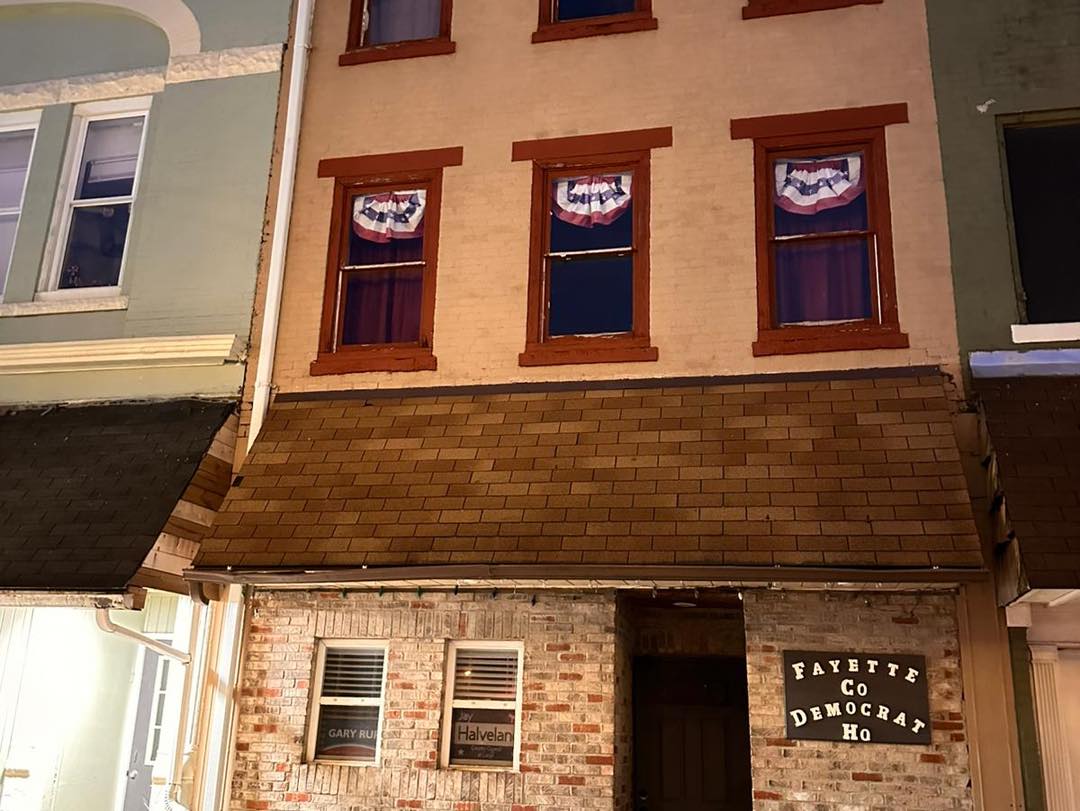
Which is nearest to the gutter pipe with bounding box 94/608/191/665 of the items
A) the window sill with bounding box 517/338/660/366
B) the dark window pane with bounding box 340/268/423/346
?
the dark window pane with bounding box 340/268/423/346

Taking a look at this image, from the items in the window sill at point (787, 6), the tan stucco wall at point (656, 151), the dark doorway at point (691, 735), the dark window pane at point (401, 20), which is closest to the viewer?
the tan stucco wall at point (656, 151)

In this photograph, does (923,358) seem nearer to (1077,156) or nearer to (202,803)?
(1077,156)

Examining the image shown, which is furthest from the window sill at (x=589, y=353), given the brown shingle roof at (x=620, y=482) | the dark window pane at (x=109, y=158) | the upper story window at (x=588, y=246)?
the dark window pane at (x=109, y=158)

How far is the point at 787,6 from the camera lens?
9.07 meters

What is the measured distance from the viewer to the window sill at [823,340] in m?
8.01

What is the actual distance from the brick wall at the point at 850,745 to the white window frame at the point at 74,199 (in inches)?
267

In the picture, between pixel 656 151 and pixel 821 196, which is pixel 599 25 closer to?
pixel 656 151

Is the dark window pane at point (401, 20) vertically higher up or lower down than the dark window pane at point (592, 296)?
higher up

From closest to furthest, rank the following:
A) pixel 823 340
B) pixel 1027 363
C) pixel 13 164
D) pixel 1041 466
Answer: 1. pixel 1041 466
2. pixel 1027 363
3. pixel 823 340
4. pixel 13 164

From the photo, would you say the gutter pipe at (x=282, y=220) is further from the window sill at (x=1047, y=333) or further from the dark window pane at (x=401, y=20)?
the window sill at (x=1047, y=333)

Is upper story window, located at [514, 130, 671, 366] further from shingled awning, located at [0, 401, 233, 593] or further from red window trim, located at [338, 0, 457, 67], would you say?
shingled awning, located at [0, 401, 233, 593]

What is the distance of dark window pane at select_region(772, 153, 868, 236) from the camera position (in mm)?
8602

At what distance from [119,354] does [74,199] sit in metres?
2.11

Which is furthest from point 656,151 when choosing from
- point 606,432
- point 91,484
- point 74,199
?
point 74,199
